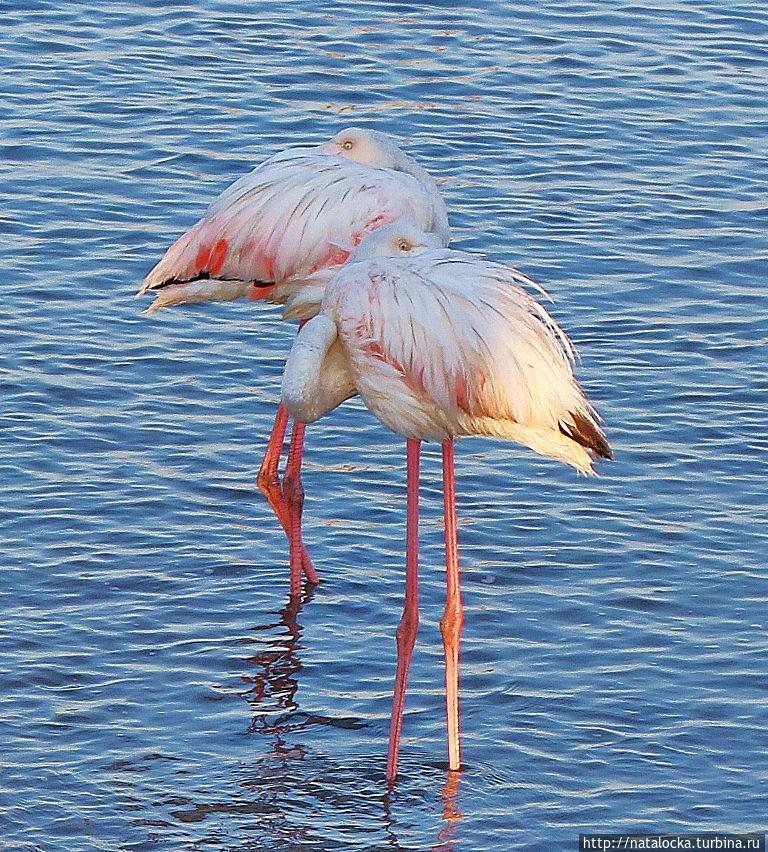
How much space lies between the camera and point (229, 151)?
1189 centimetres

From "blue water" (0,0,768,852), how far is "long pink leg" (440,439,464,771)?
5.2 inches

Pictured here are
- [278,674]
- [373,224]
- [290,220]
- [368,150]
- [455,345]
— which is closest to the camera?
[455,345]

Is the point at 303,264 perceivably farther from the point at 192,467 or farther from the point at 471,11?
the point at 471,11

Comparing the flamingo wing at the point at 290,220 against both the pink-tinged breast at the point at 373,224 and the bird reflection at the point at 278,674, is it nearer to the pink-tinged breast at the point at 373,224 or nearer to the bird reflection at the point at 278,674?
the pink-tinged breast at the point at 373,224

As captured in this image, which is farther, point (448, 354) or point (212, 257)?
point (212, 257)

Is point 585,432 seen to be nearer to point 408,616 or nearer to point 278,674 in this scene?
point 408,616

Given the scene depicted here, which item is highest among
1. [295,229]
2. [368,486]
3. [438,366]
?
[295,229]

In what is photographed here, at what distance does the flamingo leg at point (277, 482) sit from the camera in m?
8.02

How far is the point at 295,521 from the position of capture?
26.2ft

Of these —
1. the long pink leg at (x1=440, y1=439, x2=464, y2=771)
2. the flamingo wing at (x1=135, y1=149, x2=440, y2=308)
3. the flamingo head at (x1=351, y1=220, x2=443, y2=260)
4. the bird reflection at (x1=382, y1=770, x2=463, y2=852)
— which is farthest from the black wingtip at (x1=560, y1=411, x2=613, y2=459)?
the flamingo wing at (x1=135, y1=149, x2=440, y2=308)

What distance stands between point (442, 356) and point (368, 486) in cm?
236

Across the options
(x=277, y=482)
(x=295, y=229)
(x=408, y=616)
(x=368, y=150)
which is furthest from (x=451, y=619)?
(x=368, y=150)

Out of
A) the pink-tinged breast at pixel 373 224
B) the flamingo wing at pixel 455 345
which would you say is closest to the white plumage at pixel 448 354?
the flamingo wing at pixel 455 345

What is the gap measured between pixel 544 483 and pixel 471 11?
6319 millimetres
